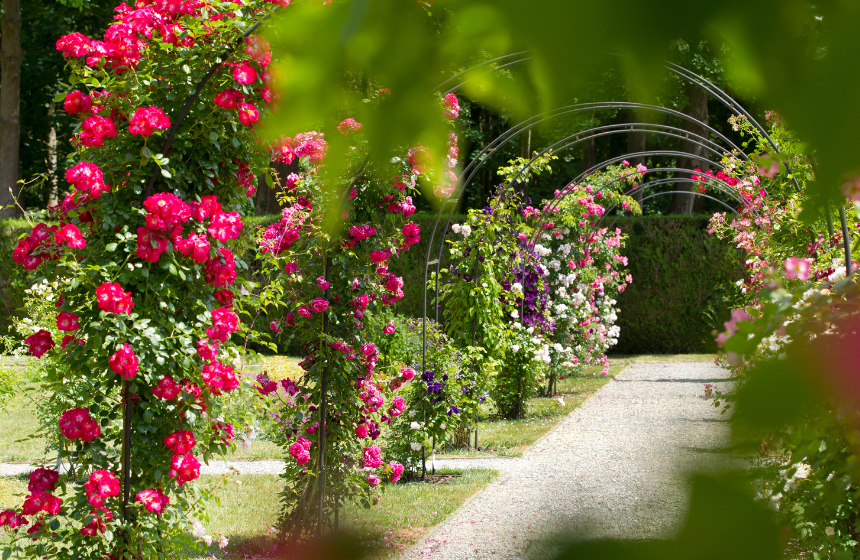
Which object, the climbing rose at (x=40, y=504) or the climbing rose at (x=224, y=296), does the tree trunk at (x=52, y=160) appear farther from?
the climbing rose at (x=40, y=504)

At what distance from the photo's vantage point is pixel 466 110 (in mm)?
572

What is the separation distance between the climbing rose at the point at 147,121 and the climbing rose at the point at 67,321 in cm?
76

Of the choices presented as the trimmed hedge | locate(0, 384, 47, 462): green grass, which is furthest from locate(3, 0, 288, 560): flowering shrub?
the trimmed hedge

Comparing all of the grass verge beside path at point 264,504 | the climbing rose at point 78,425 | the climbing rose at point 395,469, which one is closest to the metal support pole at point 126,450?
the climbing rose at point 78,425

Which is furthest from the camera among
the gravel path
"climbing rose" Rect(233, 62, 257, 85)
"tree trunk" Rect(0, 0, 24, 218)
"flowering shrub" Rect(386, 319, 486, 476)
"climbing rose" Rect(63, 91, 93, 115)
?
"tree trunk" Rect(0, 0, 24, 218)

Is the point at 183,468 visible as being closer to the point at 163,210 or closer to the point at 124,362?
the point at 124,362

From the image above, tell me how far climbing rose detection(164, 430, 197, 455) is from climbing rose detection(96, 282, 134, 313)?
22.7 inches

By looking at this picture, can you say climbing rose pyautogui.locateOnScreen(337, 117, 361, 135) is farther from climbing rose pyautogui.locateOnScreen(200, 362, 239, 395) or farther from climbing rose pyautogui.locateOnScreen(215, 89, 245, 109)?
climbing rose pyautogui.locateOnScreen(200, 362, 239, 395)

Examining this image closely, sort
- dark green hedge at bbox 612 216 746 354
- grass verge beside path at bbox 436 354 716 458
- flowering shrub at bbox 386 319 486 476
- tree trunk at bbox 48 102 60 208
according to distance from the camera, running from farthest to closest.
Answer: tree trunk at bbox 48 102 60 208 < dark green hedge at bbox 612 216 746 354 < grass verge beside path at bbox 436 354 716 458 < flowering shrub at bbox 386 319 486 476

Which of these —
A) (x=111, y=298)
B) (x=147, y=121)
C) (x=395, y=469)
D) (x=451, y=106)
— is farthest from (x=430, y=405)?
(x=451, y=106)

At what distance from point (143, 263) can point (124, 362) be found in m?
0.45

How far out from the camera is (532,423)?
7.61m

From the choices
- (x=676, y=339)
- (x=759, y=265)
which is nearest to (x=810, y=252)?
(x=759, y=265)

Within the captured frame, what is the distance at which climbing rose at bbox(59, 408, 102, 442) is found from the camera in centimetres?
→ 282
